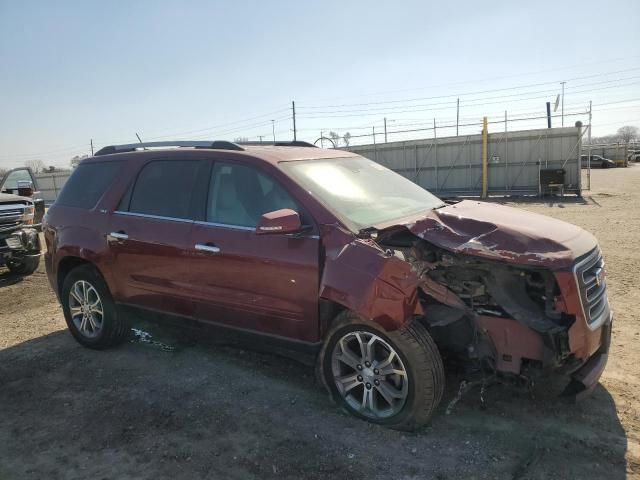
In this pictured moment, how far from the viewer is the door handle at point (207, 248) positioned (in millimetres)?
3872

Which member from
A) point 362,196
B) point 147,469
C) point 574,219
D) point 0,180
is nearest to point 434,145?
point 574,219

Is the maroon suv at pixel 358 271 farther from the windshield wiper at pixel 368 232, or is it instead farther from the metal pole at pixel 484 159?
the metal pole at pixel 484 159

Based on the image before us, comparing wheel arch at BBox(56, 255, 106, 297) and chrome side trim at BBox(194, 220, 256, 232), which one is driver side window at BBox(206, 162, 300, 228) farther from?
wheel arch at BBox(56, 255, 106, 297)

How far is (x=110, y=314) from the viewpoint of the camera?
15.9ft

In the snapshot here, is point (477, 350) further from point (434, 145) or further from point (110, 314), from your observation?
point (434, 145)

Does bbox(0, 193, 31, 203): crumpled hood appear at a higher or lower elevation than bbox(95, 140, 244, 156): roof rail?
lower

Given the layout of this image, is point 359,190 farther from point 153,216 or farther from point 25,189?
point 25,189

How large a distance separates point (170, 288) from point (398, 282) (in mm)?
2057

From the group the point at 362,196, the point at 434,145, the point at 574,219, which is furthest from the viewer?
the point at 434,145

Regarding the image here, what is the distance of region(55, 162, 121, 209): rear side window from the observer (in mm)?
4902

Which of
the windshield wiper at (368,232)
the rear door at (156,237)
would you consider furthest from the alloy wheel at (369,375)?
the rear door at (156,237)

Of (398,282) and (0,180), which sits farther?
(0,180)

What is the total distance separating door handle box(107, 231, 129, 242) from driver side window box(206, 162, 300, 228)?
0.96m

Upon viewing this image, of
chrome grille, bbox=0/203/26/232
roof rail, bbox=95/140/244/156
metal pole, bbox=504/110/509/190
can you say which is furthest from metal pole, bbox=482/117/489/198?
roof rail, bbox=95/140/244/156
